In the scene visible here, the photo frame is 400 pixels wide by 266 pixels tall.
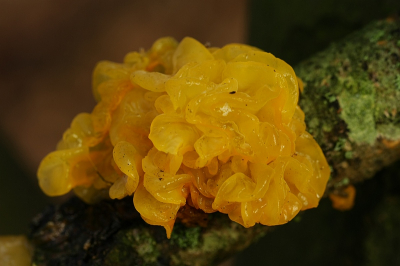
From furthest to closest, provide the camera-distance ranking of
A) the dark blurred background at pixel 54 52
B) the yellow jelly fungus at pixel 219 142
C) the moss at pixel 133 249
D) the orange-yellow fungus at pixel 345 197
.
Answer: the dark blurred background at pixel 54 52 → the orange-yellow fungus at pixel 345 197 → the moss at pixel 133 249 → the yellow jelly fungus at pixel 219 142

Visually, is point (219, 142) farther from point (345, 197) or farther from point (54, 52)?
point (54, 52)

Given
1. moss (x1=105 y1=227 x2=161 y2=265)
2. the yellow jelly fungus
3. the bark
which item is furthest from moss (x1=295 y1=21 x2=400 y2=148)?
moss (x1=105 y1=227 x2=161 y2=265)

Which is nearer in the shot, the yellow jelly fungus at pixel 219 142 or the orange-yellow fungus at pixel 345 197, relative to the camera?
the yellow jelly fungus at pixel 219 142

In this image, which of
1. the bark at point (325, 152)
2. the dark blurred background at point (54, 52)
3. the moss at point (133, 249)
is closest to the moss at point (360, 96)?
the bark at point (325, 152)

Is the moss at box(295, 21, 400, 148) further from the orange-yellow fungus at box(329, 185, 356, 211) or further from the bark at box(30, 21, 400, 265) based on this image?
the orange-yellow fungus at box(329, 185, 356, 211)

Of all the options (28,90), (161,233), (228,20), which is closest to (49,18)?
(28,90)

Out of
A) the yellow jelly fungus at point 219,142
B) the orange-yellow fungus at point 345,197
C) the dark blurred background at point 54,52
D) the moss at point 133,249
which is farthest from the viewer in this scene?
the dark blurred background at point 54,52

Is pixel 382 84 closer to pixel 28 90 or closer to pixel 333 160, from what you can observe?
pixel 333 160

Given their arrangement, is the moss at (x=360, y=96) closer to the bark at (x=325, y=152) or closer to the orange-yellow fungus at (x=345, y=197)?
the bark at (x=325, y=152)
